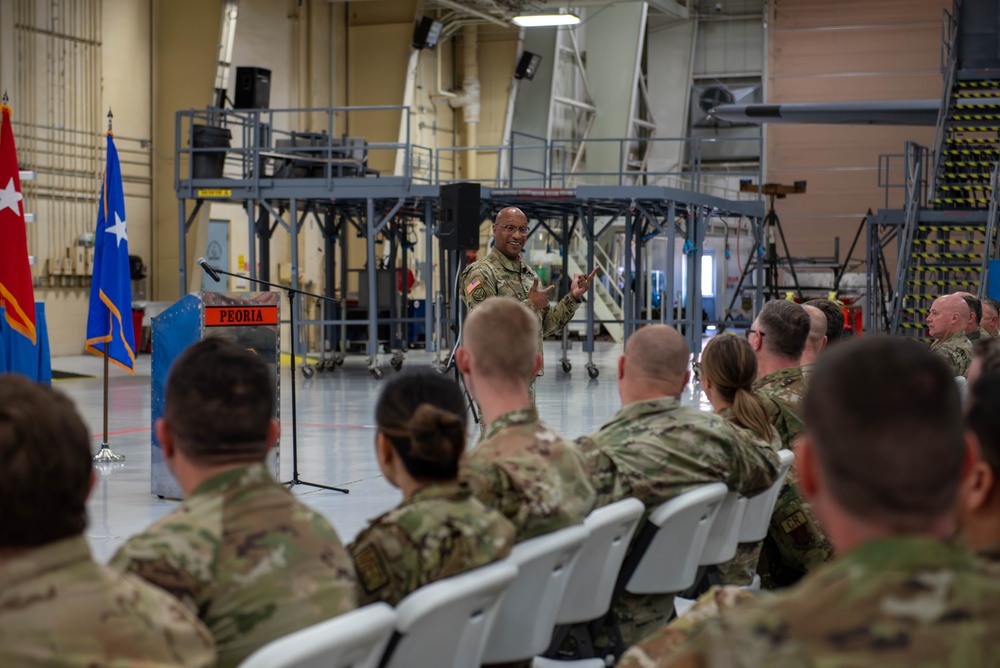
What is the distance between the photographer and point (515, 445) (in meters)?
2.90

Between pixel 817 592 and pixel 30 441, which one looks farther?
pixel 30 441

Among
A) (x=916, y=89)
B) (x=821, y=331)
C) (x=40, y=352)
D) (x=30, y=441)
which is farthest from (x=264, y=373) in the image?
(x=916, y=89)

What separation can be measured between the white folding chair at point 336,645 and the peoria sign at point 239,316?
17.2ft

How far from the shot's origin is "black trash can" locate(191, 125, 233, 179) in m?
17.1

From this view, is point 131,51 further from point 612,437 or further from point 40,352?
point 612,437

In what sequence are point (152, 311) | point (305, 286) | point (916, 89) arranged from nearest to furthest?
point (152, 311) → point (305, 286) → point (916, 89)

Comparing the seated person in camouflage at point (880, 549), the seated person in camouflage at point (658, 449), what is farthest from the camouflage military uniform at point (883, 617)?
Answer: the seated person in camouflage at point (658, 449)

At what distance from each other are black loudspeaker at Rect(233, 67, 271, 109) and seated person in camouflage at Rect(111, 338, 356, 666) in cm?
1741

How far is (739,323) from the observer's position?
63.1 ft

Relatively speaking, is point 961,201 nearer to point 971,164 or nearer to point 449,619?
point 971,164

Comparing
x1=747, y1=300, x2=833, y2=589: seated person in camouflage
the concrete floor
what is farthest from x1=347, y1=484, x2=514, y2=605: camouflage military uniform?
the concrete floor

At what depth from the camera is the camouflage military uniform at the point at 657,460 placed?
332 cm

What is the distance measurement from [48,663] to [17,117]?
17667mm

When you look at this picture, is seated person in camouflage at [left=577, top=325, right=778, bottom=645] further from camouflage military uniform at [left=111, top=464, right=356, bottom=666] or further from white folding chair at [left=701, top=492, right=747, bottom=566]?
camouflage military uniform at [left=111, top=464, right=356, bottom=666]
